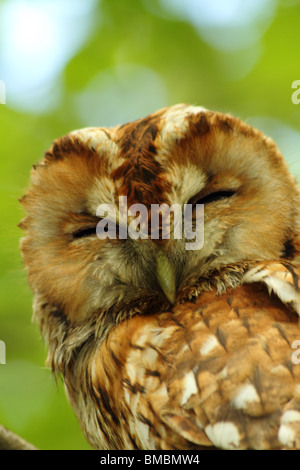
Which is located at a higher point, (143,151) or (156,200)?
(143,151)

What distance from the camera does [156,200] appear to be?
206 cm

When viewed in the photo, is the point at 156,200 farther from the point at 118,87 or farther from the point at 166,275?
the point at 118,87

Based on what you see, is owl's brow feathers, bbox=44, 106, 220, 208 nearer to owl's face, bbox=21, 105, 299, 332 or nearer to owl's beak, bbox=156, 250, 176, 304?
owl's face, bbox=21, 105, 299, 332

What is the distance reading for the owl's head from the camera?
2.12 m

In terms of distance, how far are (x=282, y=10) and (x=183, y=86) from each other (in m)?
0.82

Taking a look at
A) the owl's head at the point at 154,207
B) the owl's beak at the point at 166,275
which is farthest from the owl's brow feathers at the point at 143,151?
the owl's beak at the point at 166,275

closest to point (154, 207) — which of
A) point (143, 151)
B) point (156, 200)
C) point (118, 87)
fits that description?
point (156, 200)

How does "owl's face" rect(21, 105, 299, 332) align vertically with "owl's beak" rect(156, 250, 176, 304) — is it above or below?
above

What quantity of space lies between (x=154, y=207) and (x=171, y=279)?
0.28 metres

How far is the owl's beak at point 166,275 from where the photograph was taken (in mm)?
2096

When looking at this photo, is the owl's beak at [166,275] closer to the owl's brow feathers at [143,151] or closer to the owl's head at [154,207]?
the owl's head at [154,207]

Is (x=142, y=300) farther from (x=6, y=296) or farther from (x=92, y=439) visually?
(x=6, y=296)

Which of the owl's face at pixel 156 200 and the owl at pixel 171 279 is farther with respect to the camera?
the owl's face at pixel 156 200

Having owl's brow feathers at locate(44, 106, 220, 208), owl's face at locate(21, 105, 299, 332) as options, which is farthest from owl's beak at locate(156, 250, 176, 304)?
owl's brow feathers at locate(44, 106, 220, 208)
